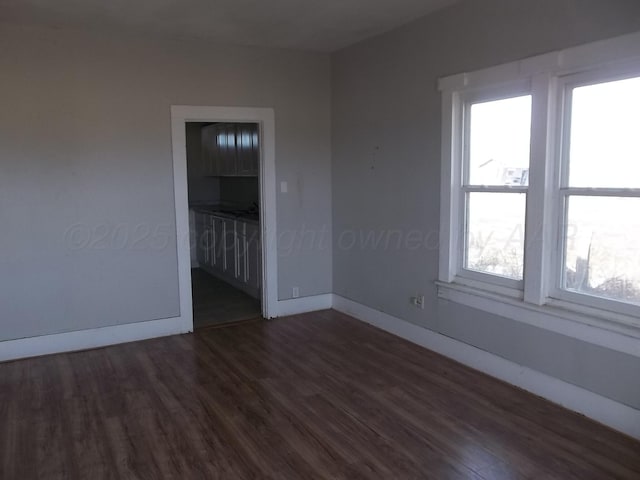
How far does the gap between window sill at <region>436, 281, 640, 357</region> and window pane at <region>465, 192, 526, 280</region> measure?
18cm

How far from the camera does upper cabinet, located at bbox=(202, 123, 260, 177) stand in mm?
6527

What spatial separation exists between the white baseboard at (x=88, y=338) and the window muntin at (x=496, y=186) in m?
Answer: 2.67

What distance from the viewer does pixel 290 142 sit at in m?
5.12

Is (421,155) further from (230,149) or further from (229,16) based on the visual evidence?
(230,149)

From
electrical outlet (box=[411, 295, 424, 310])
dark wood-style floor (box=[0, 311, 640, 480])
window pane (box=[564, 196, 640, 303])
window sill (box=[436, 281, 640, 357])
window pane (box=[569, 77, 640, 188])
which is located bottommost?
dark wood-style floor (box=[0, 311, 640, 480])

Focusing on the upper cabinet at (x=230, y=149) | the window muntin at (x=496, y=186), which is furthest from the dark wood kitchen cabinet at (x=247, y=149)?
the window muntin at (x=496, y=186)

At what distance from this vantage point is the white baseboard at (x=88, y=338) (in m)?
4.16

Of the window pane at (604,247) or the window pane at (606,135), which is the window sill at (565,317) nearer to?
the window pane at (604,247)

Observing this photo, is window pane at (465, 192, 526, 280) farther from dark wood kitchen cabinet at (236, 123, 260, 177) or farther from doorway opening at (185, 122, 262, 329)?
dark wood kitchen cabinet at (236, 123, 260, 177)

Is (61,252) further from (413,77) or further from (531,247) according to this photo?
(531,247)

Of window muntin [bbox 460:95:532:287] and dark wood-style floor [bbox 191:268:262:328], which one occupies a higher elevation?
window muntin [bbox 460:95:532:287]

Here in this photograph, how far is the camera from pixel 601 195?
2.93 meters

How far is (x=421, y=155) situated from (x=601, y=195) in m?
1.49

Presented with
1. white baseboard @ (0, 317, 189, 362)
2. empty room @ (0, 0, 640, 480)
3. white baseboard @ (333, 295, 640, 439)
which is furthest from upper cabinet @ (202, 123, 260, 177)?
white baseboard @ (333, 295, 640, 439)
